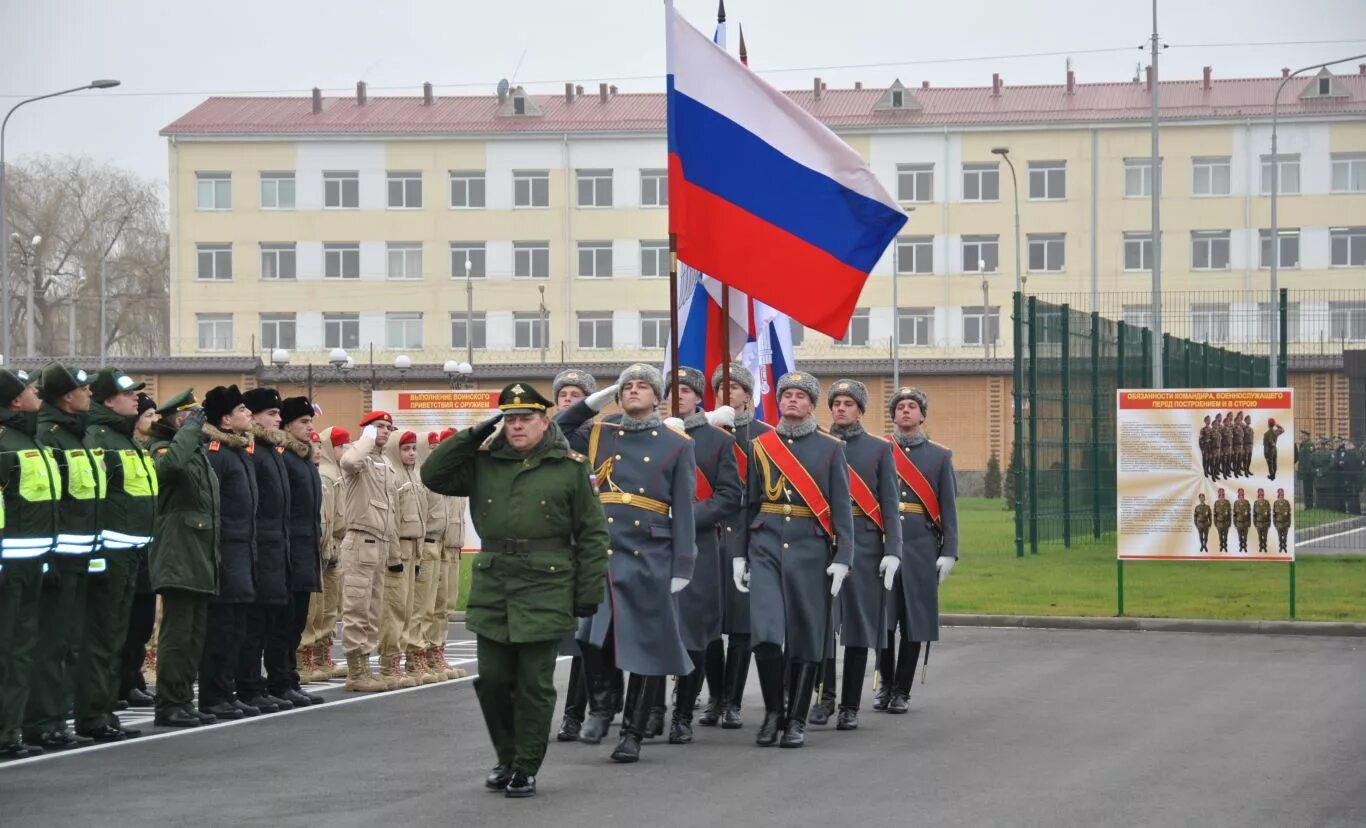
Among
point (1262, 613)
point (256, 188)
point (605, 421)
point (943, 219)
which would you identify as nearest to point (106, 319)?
point (256, 188)

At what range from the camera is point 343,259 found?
7594 centimetres

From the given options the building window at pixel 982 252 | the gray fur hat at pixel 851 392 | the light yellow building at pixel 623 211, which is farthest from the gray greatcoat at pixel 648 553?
the building window at pixel 982 252

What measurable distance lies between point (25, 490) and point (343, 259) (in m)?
65.7

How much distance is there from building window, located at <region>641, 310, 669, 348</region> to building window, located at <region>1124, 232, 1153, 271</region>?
1650 centimetres

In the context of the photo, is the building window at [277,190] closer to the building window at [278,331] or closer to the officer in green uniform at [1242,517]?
the building window at [278,331]

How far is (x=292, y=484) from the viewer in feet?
46.1

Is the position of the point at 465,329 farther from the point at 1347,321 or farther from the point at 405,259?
the point at 1347,321

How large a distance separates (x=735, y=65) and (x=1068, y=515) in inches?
671

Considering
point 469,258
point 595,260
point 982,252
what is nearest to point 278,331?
point 469,258

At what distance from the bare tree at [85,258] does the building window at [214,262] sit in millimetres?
11555

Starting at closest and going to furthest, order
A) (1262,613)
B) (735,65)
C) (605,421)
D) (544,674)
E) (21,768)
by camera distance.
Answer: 1. (544,674)
2. (21,768)
3. (605,421)
4. (735,65)
5. (1262,613)

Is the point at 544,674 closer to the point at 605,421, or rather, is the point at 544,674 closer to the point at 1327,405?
the point at 605,421

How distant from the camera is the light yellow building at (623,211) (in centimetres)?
7231

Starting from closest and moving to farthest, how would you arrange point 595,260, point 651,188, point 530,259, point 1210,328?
point 1210,328, point 651,188, point 595,260, point 530,259
